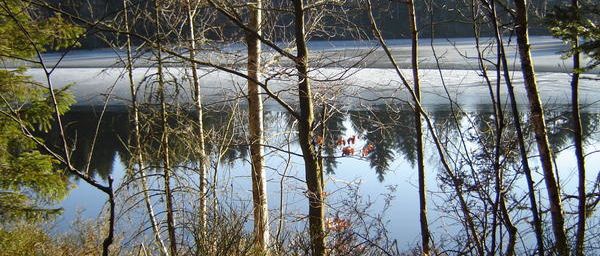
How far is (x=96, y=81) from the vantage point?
22672 mm

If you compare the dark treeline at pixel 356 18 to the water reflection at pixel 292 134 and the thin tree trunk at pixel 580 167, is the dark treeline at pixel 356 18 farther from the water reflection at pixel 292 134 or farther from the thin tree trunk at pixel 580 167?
the water reflection at pixel 292 134

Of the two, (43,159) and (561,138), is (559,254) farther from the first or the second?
(561,138)

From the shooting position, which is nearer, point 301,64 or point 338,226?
point 301,64

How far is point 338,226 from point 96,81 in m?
18.4

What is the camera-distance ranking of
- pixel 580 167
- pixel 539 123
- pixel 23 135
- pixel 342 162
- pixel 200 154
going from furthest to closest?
pixel 342 162, pixel 200 154, pixel 23 135, pixel 580 167, pixel 539 123

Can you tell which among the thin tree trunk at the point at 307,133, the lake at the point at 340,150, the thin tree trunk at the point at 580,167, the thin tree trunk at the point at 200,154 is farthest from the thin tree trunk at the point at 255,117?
the thin tree trunk at the point at 580,167

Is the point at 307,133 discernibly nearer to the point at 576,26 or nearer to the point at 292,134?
the point at 576,26

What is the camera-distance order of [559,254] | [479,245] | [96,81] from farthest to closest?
[96,81] < [479,245] < [559,254]

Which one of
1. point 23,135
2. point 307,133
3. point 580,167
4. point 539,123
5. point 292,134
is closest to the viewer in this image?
point 539,123

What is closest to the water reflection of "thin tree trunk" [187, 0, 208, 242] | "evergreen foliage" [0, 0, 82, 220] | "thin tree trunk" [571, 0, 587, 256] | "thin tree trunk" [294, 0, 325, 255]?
"thin tree trunk" [187, 0, 208, 242]

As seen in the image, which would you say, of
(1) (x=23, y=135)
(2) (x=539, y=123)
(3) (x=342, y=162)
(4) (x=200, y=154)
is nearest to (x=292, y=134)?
(4) (x=200, y=154)

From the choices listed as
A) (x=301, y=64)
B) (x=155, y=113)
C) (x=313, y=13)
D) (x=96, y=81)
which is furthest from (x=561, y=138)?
(x=96, y=81)

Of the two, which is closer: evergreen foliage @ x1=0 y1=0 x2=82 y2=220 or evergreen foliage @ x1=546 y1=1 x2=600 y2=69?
evergreen foliage @ x1=546 y1=1 x2=600 y2=69

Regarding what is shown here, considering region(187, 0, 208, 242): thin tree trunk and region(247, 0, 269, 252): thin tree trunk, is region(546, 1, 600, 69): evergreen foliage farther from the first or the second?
region(247, 0, 269, 252): thin tree trunk
